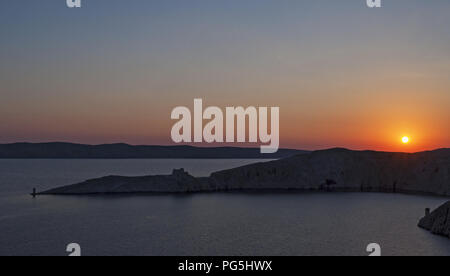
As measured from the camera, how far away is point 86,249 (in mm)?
32719

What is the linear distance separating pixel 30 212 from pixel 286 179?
163 ft

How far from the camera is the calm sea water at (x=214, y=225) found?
32688mm

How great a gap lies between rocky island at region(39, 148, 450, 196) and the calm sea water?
11.6m

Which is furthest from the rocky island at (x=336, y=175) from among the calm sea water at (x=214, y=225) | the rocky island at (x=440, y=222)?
the rocky island at (x=440, y=222)

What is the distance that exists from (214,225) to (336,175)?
1992 inches

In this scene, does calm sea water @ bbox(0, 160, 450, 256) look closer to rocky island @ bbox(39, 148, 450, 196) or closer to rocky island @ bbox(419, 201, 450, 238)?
rocky island @ bbox(419, 201, 450, 238)

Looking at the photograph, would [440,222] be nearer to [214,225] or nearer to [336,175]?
[214,225]

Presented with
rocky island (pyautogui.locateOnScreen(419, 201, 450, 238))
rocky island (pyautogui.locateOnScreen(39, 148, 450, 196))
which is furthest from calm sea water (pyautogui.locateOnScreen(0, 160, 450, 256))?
rocky island (pyautogui.locateOnScreen(39, 148, 450, 196))

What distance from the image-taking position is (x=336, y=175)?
88062mm

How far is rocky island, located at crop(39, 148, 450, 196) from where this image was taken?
79438 mm
